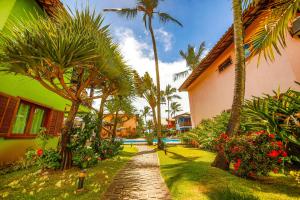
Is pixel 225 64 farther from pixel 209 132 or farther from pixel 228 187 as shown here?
pixel 228 187

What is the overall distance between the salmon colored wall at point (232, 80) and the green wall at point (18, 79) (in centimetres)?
785

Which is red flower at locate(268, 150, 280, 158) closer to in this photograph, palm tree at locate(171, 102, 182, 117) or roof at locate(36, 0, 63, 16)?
roof at locate(36, 0, 63, 16)

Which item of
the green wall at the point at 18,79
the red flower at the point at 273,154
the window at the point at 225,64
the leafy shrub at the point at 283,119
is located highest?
the window at the point at 225,64

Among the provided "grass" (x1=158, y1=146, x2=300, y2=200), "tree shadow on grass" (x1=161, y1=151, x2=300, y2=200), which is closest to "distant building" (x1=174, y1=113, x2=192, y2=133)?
"tree shadow on grass" (x1=161, y1=151, x2=300, y2=200)

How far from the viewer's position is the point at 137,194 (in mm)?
3656

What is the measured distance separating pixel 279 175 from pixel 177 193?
3338 millimetres

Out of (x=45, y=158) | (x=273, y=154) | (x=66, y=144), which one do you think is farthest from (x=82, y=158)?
(x=273, y=154)

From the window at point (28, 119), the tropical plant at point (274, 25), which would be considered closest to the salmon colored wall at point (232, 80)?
the tropical plant at point (274, 25)

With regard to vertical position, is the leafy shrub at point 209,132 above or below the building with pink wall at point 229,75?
below

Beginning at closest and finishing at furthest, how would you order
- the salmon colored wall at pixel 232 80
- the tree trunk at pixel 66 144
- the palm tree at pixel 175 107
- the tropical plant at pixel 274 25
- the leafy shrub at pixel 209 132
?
1. the tropical plant at pixel 274 25
2. the tree trunk at pixel 66 144
3. the salmon colored wall at pixel 232 80
4. the leafy shrub at pixel 209 132
5. the palm tree at pixel 175 107

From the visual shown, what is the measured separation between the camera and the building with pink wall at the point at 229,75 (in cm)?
604

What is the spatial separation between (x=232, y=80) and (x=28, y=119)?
1151 cm

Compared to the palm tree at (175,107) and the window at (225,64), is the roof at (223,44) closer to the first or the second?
the window at (225,64)

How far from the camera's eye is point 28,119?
6930 mm
